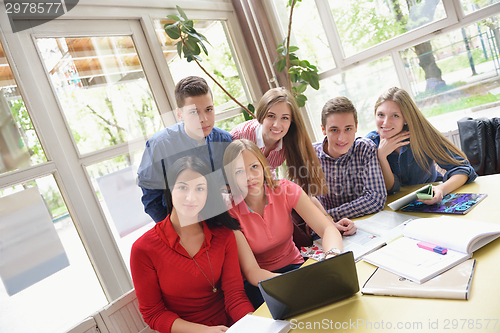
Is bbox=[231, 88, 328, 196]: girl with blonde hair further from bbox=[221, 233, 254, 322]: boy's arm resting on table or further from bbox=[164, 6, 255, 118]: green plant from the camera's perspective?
bbox=[164, 6, 255, 118]: green plant

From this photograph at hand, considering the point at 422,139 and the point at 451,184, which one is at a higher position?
the point at 422,139

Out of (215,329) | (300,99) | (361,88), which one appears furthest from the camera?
(361,88)

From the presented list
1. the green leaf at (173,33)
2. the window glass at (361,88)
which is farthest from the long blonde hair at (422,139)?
the green leaf at (173,33)

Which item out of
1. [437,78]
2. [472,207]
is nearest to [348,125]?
[472,207]

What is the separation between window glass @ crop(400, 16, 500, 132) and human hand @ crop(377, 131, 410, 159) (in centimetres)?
102

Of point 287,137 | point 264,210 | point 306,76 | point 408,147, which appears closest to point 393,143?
point 408,147

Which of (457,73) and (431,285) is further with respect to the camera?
(457,73)

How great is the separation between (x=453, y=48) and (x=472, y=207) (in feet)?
5.83

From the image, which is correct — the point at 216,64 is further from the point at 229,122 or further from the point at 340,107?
the point at 340,107

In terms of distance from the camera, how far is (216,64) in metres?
2.73

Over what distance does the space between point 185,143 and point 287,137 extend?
63 centimetres

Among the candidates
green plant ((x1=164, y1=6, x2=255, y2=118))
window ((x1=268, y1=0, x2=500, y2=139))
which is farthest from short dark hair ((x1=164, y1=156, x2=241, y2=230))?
window ((x1=268, y1=0, x2=500, y2=139))

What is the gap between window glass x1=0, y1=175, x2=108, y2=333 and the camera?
1.42 meters

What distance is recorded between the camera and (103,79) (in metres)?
1.94
